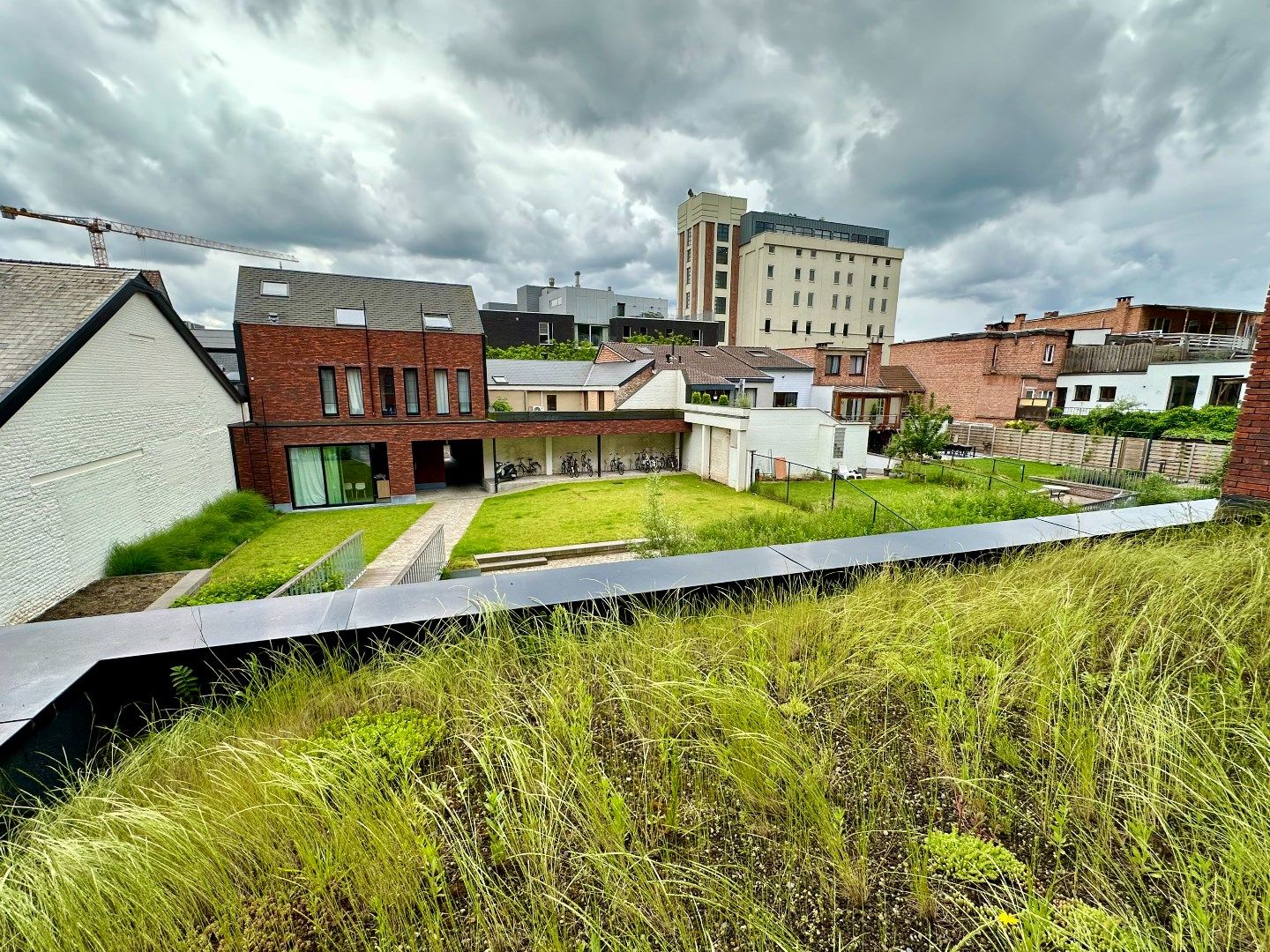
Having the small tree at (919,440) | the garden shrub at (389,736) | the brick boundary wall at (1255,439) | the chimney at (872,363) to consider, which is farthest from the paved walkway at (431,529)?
the chimney at (872,363)

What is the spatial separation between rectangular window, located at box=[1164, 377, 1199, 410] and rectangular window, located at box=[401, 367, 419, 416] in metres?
32.8

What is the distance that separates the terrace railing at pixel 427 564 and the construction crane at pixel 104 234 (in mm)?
46810

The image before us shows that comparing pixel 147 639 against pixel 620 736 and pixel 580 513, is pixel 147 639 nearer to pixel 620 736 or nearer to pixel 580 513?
pixel 620 736

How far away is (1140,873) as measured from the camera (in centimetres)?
149

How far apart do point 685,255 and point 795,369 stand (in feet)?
108

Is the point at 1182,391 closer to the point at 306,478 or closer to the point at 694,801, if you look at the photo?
the point at 694,801

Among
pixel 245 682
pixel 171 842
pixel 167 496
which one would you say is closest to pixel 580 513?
pixel 167 496

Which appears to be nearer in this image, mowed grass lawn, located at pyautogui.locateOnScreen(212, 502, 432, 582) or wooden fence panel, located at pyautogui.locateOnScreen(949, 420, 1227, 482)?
mowed grass lawn, located at pyautogui.locateOnScreen(212, 502, 432, 582)

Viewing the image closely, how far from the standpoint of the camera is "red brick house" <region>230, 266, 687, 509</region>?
1681 centimetres

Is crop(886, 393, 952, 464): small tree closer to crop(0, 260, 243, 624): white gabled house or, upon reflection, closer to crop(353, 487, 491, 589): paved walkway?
crop(353, 487, 491, 589): paved walkway

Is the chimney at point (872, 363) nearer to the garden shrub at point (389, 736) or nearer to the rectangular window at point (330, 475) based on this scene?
the rectangular window at point (330, 475)

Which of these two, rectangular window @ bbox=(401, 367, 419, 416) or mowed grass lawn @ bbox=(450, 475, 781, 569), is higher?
rectangular window @ bbox=(401, 367, 419, 416)

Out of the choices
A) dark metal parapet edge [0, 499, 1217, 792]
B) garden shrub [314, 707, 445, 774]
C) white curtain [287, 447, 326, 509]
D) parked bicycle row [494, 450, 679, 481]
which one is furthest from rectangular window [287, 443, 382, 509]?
garden shrub [314, 707, 445, 774]

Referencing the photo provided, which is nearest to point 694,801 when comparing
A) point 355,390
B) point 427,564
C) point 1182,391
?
point 427,564
